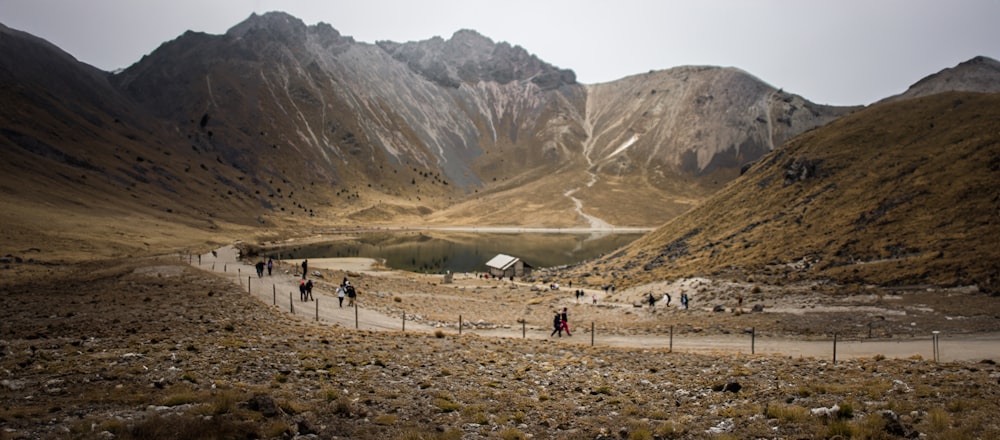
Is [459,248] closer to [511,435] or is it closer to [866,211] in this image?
[866,211]

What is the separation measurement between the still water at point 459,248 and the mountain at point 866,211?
3754 cm

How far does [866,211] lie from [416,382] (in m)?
41.0

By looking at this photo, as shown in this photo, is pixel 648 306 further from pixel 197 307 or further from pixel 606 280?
pixel 197 307

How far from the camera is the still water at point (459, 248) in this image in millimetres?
94250

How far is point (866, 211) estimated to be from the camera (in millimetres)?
39969

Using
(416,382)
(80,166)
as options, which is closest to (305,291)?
(416,382)

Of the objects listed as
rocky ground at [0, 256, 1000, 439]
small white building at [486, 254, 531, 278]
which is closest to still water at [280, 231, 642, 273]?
small white building at [486, 254, 531, 278]

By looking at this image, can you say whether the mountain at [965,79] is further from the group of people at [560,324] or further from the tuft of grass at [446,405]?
the tuft of grass at [446,405]

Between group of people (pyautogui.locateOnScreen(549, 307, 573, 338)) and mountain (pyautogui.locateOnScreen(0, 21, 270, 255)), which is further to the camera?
mountain (pyautogui.locateOnScreen(0, 21, 270, 255))

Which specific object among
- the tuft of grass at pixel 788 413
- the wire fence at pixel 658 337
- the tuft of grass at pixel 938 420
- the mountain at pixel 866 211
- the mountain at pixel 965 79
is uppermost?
the mountain at pixel 965 79

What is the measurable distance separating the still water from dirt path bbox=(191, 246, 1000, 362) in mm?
49473

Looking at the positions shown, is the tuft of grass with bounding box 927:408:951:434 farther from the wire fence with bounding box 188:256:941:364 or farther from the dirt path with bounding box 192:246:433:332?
the dirt path with bounding box 192:246:433:332

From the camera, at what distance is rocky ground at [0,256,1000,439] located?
10.9m

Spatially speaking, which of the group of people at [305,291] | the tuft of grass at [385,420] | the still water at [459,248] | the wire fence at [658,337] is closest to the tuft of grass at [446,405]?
the tuft of grass at [385,420]
